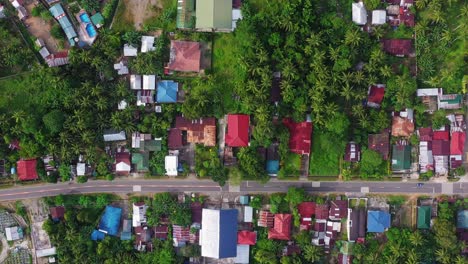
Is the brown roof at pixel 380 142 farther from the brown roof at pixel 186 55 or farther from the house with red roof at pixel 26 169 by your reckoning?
the house with red roof at pixel 26 169

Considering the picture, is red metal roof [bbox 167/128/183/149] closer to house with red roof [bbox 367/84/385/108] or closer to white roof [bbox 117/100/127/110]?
white roof [bbox 117/100/127/110]

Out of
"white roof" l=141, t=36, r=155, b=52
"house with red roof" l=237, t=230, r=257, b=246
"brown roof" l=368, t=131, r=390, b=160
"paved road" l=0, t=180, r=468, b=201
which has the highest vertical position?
"white roof" l=141, t=36, r=155, b=52

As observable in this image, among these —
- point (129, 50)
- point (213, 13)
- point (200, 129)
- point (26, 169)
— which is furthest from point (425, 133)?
point (26, 169)

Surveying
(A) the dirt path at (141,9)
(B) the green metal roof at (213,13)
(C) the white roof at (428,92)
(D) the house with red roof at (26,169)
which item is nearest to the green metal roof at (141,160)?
(D) the house with red roof at (26,169)

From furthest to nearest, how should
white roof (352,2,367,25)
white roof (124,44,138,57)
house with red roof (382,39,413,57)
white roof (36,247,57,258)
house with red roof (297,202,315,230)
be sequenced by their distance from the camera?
1. white roof (36,247,57,258)
2. house with red roof (297,202,315,230)
3. white roof (124,44,138,57)
4. house with red roof (382,39,413,57)
5. white roof (352,2,367,25)

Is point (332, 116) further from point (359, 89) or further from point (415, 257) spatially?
point (415, 257)

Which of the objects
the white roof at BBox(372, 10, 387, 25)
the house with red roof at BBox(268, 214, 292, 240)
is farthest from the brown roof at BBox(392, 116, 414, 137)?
the house with red roof at BBox(268, 214, 292, 240)

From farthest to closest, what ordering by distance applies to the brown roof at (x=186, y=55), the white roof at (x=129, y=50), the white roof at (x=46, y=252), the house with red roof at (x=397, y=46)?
the white roof at (x=46, y=252), the white roof at (x=129, y=50), the brown roof at (x=186, y=55), the house with red roof at (x=397, y=46)

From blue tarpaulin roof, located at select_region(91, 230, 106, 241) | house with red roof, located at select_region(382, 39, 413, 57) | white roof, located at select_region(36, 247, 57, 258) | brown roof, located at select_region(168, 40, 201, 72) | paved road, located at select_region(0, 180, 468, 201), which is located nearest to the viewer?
house with red roof, located at select_region(382, 39, 413, 57)
